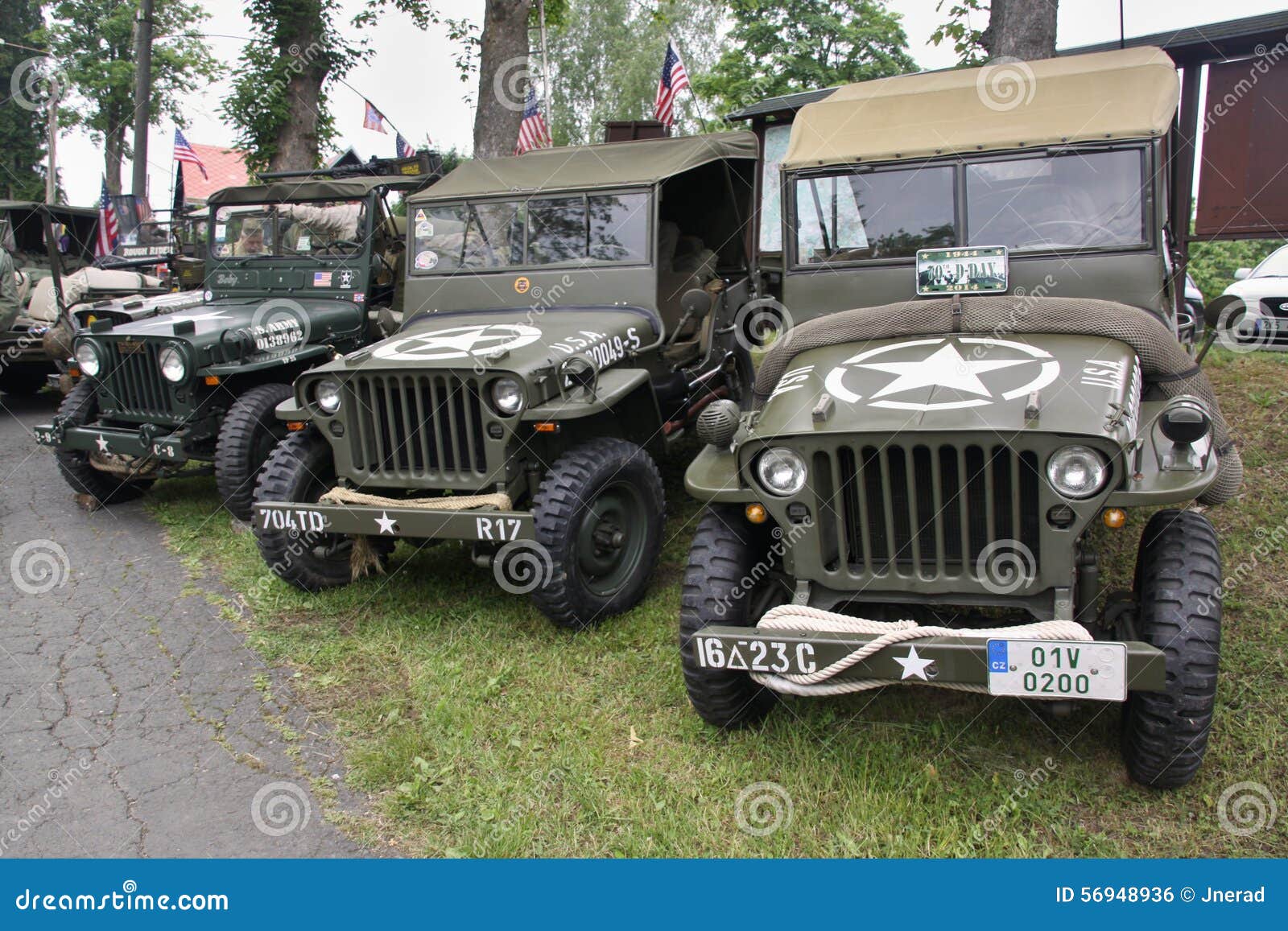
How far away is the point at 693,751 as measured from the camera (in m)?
3.56

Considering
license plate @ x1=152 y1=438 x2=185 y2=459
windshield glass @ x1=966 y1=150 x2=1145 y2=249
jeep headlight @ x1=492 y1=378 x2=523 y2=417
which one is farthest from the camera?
license plate @ x1=152 y1=438 x2=185 y2=459

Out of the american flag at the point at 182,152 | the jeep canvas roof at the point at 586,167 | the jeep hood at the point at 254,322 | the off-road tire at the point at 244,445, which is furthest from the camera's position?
the american flag at the point at 182,152

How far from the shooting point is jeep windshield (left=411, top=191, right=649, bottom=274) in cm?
559

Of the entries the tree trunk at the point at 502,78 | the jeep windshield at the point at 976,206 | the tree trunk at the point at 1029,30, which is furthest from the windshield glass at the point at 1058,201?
the tree trunk at the point at 502,78

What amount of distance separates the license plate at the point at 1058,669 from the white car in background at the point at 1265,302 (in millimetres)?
5584

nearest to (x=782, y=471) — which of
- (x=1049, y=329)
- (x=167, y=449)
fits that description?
(x=1049, y=329)

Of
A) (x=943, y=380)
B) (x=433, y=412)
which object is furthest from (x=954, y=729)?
(x=433, y=412)

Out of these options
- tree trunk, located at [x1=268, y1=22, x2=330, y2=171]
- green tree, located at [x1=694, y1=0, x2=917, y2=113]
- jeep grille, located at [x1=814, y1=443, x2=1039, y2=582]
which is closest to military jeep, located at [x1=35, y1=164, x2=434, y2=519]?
jeep grille, located at [x1=814, y1=443, x2=1039, y2=582]

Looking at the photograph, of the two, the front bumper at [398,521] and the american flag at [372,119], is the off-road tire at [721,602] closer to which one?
the front bumper at [398,521]

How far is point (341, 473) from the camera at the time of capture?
4766 millimetres

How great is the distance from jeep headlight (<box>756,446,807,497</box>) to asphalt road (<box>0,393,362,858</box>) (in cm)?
170

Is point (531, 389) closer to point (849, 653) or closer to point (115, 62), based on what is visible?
point (849, 653)

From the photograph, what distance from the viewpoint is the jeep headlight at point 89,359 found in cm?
651

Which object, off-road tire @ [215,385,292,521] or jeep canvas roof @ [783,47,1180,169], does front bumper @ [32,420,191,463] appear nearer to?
off-road tire @ [215,385,292,521]
